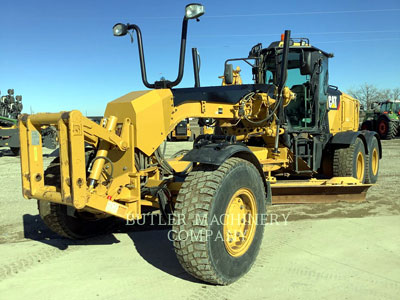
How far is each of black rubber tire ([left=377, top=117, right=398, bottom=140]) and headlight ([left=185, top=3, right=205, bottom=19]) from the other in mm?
20554

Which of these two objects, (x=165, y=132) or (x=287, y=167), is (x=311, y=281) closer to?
(x=165, y=132)

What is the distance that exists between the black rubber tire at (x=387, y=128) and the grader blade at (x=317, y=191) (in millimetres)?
17270

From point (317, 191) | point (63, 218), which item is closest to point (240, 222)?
point (63, 218)

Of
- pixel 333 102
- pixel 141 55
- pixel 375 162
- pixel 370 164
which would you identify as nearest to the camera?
pixel 141 55

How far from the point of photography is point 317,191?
5848 millimetres

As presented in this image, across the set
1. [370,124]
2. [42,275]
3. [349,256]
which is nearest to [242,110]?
[349,256]

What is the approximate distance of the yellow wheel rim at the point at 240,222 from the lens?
10.9 ft

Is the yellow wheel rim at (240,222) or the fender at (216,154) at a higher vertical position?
the fender at (216,154)

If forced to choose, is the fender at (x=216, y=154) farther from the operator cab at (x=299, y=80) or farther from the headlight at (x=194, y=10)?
the operator cab at (x=299, y=80)

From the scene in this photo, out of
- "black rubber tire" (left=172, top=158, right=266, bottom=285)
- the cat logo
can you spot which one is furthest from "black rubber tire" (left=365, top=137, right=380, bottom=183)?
"black rubber tire" (left=172, top=158, right=266, bottom=285)

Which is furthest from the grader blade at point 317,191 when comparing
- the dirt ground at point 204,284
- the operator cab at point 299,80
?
the operator cab at point 299,80

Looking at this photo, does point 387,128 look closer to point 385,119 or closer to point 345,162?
point 385,119

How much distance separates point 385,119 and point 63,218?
70.3 ft

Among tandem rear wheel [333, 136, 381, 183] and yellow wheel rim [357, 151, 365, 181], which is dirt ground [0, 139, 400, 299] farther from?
yellow wheel rim [357, 151, 365, 181]
